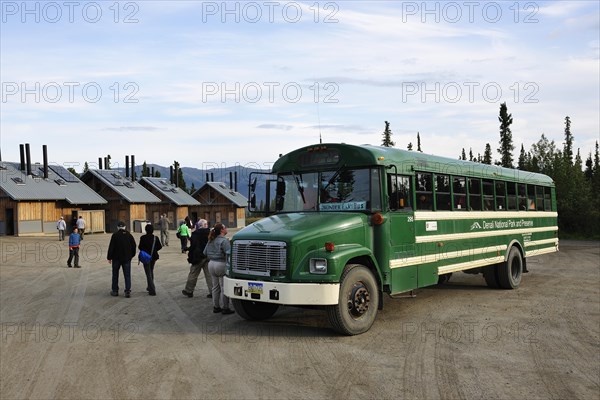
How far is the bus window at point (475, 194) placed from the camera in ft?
41.0

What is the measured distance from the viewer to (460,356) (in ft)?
24.9

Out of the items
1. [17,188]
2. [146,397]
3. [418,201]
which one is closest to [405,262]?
[418,201]

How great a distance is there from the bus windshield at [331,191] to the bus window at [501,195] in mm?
5715

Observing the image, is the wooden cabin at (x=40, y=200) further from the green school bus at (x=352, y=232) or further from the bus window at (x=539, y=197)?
the bus window at (x=539, y=197)

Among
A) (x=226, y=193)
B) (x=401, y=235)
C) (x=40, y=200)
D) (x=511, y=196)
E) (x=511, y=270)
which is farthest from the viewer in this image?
(x=226, y=193)

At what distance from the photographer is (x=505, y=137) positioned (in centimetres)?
7144

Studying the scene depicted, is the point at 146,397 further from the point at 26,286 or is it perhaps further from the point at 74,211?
the point at 74,211

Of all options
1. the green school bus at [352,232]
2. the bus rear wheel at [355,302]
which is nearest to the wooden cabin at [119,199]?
the green school bus at [352,232]

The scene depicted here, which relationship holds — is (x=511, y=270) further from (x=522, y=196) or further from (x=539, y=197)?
(x=539, y=197)

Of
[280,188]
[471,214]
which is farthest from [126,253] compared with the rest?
[471,214]

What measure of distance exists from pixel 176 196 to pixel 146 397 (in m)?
59.4

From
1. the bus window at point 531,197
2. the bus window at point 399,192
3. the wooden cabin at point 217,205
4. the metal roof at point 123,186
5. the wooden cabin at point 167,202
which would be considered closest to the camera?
the bus window at point 399,192

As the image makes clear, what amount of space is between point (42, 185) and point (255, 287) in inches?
1660

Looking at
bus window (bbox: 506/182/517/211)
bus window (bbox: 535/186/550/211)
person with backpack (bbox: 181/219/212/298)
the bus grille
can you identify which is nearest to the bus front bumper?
the bus grille
